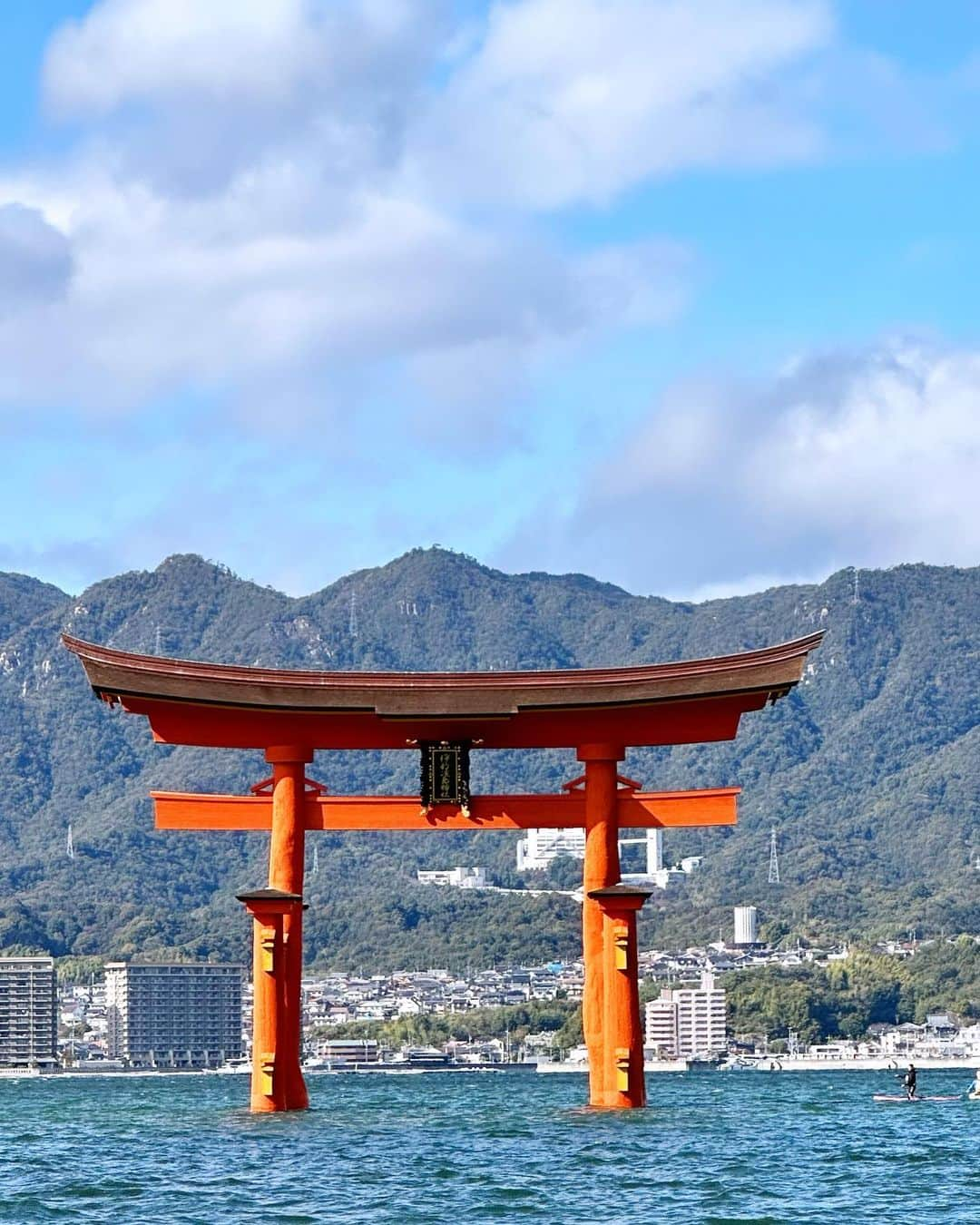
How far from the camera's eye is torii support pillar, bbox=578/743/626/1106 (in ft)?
105

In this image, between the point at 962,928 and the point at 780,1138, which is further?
the point at 962,928

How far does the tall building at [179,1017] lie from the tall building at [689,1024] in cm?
2625

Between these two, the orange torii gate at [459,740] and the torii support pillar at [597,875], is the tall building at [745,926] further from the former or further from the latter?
the torii support pillar at [597,875]

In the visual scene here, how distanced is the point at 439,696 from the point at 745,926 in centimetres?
15402

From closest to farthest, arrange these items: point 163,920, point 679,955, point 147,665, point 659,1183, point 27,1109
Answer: point 659,1183, point 147,665, point 27,1109, point 679,955, point 163,920

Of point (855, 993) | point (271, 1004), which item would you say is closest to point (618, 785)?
point (271, 1004)

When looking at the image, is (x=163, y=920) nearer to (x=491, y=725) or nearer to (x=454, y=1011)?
(x=454, y=1011)

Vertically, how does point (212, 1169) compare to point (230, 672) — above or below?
below

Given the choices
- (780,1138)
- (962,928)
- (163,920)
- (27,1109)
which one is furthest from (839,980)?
(780,1138)

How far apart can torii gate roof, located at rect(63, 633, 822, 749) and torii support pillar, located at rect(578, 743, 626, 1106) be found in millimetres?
370

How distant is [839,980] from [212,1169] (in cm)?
12381

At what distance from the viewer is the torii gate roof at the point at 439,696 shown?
3122 cm

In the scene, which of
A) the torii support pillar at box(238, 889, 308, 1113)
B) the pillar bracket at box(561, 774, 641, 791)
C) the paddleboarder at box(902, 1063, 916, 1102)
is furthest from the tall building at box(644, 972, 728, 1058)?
the torii support pillar at box(238, 889, 308, 1113)

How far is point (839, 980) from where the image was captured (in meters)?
146
